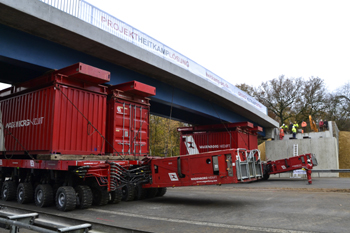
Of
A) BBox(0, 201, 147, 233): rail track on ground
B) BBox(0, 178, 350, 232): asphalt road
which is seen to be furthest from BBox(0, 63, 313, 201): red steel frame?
BBox(0, 201, 147, 233): rail track on ground

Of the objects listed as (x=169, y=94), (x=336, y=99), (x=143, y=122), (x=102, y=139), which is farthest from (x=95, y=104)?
(x=336, y=99)

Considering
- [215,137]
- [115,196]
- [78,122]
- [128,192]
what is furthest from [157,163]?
[215,137]

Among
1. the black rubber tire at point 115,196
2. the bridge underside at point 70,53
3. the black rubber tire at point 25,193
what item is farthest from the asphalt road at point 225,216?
the bridge underside at point 70,53

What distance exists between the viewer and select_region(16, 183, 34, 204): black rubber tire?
33.2ft

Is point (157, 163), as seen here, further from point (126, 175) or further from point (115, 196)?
point (115, 196)

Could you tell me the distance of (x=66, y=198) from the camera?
28.2 feet

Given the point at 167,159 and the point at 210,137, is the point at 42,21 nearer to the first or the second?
the point at 167,159

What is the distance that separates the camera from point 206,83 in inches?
713

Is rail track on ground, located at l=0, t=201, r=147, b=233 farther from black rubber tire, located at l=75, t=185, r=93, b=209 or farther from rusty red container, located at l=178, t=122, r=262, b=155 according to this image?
rusty red container, located at l=178, t=122, r=262, b=155

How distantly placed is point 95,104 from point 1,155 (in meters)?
5.39

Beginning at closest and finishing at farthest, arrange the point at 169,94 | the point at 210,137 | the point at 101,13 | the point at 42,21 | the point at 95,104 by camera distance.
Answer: the point at 42,21 → the point at 95,104 → the point at 101,13 → the point at 169,94 → the point at 210,137

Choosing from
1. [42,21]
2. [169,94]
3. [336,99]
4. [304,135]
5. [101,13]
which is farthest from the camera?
[336,99]

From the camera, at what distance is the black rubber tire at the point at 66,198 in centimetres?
862

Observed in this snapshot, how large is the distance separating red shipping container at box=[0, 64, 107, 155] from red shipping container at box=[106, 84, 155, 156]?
0.43m
